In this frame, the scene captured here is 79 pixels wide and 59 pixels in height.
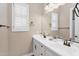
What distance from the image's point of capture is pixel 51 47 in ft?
5.46

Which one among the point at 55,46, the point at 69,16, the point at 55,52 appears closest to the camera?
the point at 55,52

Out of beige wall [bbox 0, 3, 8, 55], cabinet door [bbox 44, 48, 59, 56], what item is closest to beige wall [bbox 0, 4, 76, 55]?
beige wall [bbox 0, 3, 8, 55]

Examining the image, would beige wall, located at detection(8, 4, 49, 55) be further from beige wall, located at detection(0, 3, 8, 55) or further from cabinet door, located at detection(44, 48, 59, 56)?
cabinet door, located at detection(44, 48, 59, 56)

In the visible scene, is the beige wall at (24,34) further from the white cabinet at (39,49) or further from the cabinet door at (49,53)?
the cabinet door at (49,53)

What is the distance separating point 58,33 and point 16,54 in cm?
58

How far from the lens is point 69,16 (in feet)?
5.98

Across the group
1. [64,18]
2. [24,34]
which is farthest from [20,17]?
[64,18]

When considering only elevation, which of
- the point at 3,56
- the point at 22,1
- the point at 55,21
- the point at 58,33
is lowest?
the point at 3,56

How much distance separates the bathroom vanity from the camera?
159 centimetres

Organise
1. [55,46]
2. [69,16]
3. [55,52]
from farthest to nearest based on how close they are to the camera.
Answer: [69,16] < [55,46] < [55,52]

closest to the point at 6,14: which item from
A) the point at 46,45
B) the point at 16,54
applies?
the point at 16,54

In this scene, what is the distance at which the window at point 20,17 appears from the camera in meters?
1.76

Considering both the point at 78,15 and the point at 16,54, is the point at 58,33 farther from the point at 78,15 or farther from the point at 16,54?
the point at 16,54

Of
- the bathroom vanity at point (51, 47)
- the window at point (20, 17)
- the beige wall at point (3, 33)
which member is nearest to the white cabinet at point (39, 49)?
the bathroom vanity at point (51, 47)
